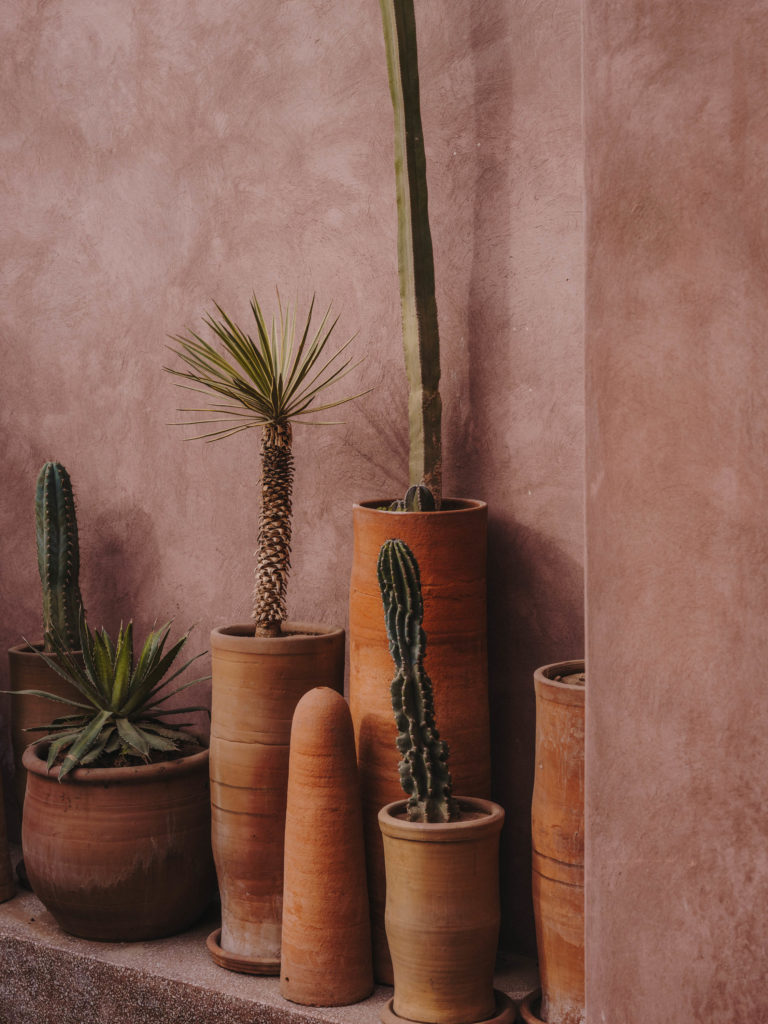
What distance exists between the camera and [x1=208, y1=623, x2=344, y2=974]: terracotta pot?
86.4 inches

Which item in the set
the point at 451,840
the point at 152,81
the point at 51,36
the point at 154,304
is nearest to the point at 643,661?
the point at 451,840

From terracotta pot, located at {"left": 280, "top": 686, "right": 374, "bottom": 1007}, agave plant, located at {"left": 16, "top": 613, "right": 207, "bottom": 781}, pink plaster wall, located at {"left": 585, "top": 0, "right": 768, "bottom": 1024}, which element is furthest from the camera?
agave plant, located at {"left": 16, "top": 613, "right": 207, "bottom": 781}

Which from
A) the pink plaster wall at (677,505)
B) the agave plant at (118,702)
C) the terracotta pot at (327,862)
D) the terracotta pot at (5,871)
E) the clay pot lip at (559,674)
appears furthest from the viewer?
the terracotta pot at (5,871)

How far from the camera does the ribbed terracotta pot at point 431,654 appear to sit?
2086mm

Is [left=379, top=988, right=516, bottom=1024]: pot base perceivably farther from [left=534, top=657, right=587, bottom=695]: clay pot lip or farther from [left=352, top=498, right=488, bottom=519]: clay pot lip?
[left=352, top=498, right=488, bottom=519]: clay pot lip

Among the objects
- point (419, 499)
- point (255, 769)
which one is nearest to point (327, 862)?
point (255, 769)

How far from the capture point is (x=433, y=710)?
1940 millimetres

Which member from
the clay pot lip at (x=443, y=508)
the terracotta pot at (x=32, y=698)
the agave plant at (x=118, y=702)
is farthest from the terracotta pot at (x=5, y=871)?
the clay pot lip at (x=443, y=508)

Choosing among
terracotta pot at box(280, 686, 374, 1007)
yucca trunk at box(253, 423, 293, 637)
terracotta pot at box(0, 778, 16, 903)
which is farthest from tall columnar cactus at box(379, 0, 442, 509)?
terracotta pot at box(0, 778, 16, 903)

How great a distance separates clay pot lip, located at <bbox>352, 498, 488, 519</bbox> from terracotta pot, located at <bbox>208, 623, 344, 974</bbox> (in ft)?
0.91

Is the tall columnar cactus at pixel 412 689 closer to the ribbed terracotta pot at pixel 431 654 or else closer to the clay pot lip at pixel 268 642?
the ribbed terracotta pot at pixel 431 654

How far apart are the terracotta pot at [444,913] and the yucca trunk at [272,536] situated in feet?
1.65

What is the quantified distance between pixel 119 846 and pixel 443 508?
95cm

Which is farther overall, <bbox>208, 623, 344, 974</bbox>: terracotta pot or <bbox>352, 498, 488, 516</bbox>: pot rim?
<bbox>208, 623, 344, 974</bbox>: terracotta pot
